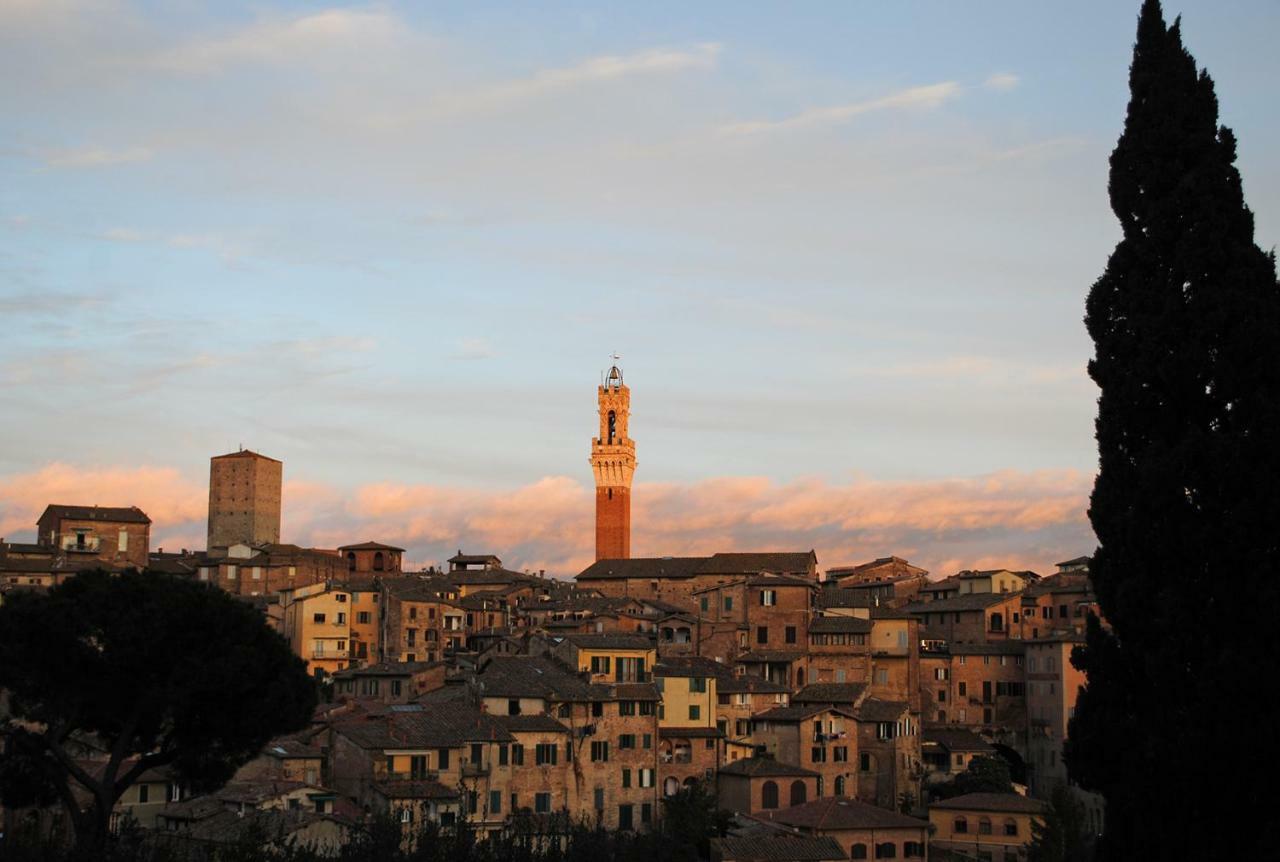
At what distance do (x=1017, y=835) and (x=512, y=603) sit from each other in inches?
1667

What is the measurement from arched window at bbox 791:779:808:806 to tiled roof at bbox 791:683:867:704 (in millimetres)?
6476

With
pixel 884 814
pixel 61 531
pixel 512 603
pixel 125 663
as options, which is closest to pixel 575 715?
pixel 884 814

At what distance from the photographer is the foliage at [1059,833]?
45.1 meters

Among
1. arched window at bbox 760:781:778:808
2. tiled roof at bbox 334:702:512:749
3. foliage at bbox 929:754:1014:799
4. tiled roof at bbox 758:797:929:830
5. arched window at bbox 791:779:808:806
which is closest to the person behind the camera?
tiled roof at bbox 334:702:512:749

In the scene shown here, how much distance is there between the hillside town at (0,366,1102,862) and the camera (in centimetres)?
5381

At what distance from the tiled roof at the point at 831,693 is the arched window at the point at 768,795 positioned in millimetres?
7475

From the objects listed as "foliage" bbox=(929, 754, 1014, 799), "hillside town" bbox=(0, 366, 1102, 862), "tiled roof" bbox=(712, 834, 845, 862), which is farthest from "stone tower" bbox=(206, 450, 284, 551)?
"tiled roof" bbox=(712, 834, 845, 862)

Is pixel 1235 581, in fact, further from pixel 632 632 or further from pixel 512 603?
pixel 512 603

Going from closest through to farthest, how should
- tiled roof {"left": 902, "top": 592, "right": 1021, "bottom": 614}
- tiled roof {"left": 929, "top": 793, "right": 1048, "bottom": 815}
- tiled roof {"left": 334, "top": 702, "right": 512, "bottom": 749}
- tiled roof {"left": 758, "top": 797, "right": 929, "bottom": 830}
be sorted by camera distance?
tiled roof {"left": 334, "top": 702, "right": 512, "bottom": 749} → tiled roof {"left": 758, "top": 797, "right": 929, "bottom": 830} → tiled roof {"left": 929, "top": 793, "right": 1048, "bottom": 815} → tiled roof {"left": 902, "top": 592, "right": 1021, "bottom": 614}

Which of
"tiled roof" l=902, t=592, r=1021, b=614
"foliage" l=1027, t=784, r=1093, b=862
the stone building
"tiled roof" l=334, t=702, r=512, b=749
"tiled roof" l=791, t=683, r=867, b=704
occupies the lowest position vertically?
"foliage" l=1027, t=784, r=1093, b=862

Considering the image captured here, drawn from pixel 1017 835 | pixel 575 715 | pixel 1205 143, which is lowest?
pixel 1017 835

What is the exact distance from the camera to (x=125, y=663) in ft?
127

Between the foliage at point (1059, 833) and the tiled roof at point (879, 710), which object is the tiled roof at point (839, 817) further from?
the tiled roof at point (879, 710)

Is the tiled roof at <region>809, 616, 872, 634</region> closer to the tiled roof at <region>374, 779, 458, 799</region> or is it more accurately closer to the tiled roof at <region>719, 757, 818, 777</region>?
the tiled roof at <region>719, 757, 818, 777</region>
